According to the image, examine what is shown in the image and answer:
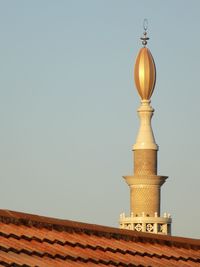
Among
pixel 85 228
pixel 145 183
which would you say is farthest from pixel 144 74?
pixel 85 228

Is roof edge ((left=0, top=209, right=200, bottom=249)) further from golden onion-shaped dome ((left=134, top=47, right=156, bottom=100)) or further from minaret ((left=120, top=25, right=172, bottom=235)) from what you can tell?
golden onion-shaped dome ((left=134, top=47, right=156, bottom=100))

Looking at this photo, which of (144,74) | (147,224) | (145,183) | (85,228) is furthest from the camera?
(144,74)

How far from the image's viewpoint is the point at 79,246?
768 centimetres

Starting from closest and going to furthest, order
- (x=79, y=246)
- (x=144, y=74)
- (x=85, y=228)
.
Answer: (x=79, y=246)
(x=85, y=228)
(x=144, y=74)

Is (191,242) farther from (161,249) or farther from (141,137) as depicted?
(141,137)

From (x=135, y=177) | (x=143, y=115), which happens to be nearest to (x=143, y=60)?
(x=143, y=115)

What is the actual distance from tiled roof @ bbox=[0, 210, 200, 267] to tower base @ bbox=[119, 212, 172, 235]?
1815 inches

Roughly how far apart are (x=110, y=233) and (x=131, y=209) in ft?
162

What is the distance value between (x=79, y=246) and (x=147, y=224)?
4787 centimetres

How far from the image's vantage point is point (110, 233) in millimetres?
8219

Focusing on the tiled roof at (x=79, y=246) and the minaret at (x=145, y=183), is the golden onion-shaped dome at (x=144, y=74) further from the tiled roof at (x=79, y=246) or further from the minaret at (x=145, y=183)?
the tiled roof at (x=79, y=246)

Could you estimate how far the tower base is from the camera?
2154 inches

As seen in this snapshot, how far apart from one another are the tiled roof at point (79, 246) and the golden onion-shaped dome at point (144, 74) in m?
51.5

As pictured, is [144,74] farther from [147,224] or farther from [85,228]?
[85,228]
